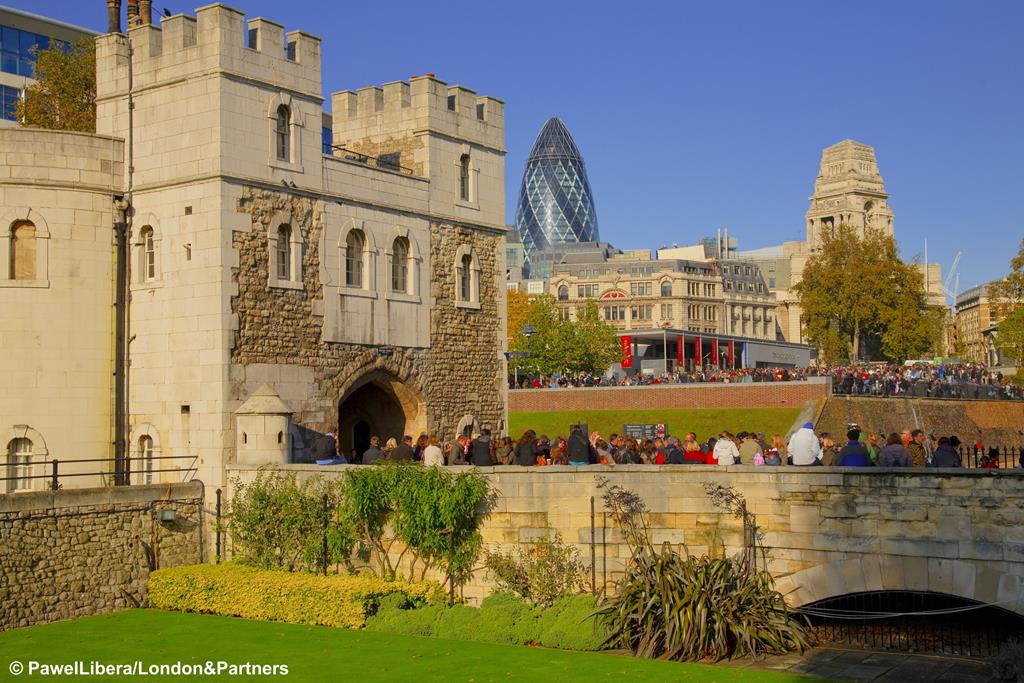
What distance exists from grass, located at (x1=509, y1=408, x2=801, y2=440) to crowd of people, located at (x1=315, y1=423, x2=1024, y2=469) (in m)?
29.4

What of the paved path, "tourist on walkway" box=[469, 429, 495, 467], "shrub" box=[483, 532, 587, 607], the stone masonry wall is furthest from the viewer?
the stone masonry wall

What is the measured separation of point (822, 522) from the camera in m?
20.7

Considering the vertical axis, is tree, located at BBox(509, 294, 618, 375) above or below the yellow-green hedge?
above

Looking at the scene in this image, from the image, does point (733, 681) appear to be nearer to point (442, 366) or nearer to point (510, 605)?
point (510, 605)

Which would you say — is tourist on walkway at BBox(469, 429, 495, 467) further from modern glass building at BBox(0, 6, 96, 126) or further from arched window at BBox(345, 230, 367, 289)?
modern glass building at BBox(0, 6, 96, 126)

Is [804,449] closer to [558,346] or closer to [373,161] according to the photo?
[373,161]

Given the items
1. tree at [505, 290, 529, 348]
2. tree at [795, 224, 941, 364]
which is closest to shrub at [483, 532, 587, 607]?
tree at [795, 224, 941, 364]

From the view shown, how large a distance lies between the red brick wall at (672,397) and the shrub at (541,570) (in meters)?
35.2

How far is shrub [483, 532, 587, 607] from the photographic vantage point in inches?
897

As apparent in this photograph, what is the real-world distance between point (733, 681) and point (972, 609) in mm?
4454

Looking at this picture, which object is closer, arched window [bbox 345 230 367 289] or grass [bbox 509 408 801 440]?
arched window [bbox 345 230 367 289]

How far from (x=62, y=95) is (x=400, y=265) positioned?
1745 cm

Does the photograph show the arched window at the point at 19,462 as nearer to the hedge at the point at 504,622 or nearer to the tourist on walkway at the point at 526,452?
the hedge at the point at 504,622

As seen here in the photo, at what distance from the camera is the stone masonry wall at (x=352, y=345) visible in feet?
90.5
